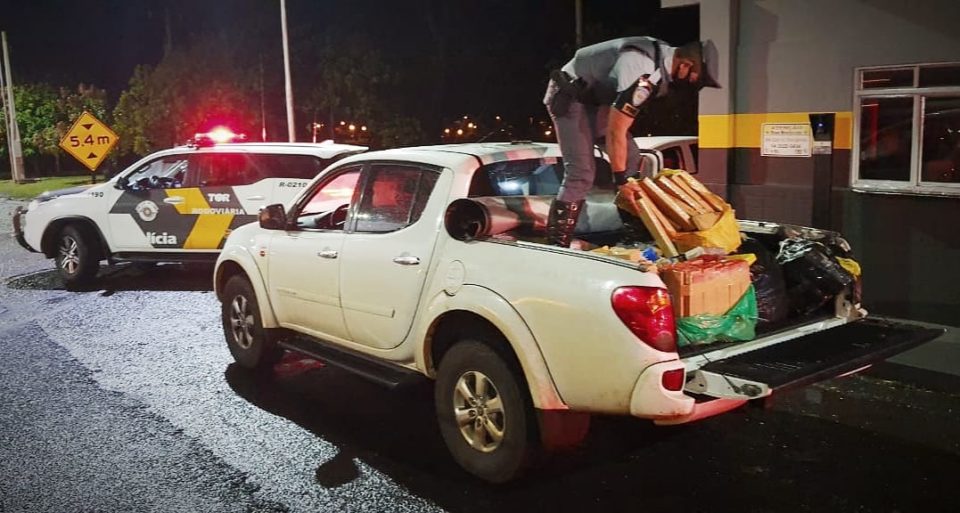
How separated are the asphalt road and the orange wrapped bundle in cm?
95

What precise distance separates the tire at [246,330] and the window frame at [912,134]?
573 centimetres

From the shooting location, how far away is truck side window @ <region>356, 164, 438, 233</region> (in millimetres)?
5293

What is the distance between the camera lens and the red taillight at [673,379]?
3.94m

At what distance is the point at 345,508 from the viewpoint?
4.45 m

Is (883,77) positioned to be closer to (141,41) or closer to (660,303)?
(660,303)

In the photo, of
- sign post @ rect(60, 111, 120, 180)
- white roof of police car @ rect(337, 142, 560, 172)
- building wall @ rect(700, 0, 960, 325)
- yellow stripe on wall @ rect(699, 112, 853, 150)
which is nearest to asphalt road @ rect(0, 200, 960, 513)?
white roof of police car @ rect(337, 142, 560, 172)

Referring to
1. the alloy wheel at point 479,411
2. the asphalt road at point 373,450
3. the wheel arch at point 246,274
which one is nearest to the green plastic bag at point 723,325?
the asphalt road at point 373,450

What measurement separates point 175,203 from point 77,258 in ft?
4.76

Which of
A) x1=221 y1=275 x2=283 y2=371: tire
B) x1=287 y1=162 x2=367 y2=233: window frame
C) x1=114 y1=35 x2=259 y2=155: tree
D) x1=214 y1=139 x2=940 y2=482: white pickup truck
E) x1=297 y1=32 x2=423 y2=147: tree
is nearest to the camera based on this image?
x1=214 y1=139 x2=940 y2=482: white pickup truck

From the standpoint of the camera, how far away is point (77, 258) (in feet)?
36.3

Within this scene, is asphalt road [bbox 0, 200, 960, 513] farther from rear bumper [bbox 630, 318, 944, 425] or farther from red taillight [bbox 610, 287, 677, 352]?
red taillight [bbox 610, 287, 677, 352]

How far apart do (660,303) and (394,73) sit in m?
24.3

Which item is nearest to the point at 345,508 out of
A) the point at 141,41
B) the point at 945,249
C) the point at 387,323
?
the point at 387,323

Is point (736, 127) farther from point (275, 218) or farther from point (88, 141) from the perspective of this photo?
point (88, 141)
